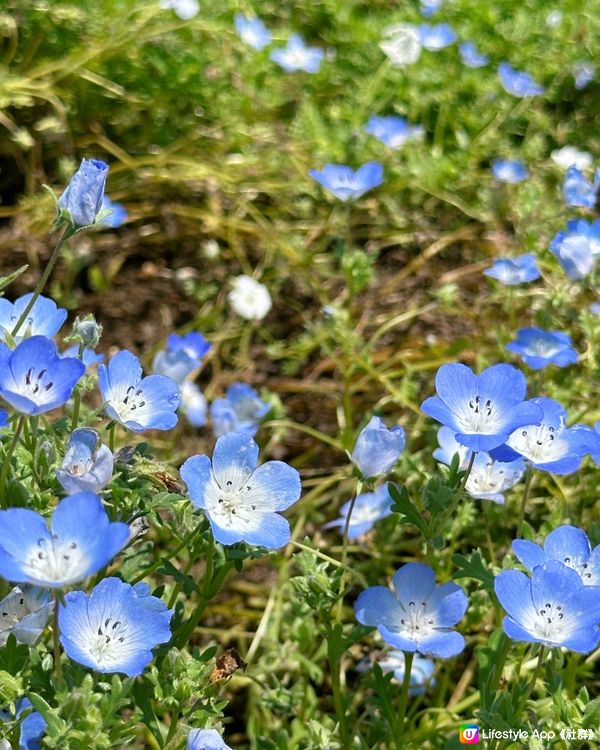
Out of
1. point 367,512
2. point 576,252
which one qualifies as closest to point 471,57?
point 576,252

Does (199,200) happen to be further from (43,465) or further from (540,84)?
(43,465)

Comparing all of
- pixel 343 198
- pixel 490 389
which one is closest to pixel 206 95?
pixel 343 198

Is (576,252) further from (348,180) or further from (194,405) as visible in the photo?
(194,405)

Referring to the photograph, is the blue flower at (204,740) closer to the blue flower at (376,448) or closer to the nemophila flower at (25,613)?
the nemophila flower at (25,613)

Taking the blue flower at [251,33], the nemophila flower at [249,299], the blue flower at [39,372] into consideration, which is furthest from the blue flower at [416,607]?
the blue flower at [251,33]

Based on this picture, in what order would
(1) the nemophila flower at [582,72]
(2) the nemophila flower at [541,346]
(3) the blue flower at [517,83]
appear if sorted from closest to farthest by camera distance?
(2) the nemophila flower at [541,346] < (3) the blue flower at [517,83] < (1) the nemophila flower at [582,72]

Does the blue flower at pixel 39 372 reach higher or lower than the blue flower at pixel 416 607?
higher
